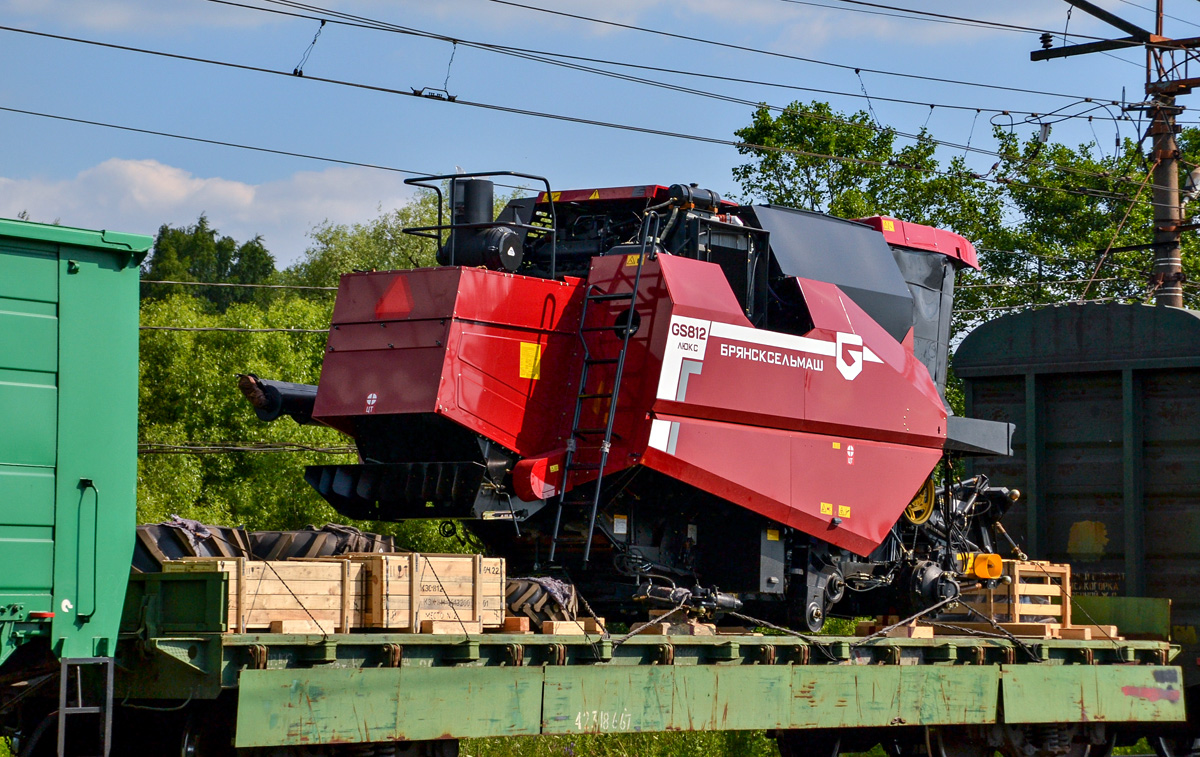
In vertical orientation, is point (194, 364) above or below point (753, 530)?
above

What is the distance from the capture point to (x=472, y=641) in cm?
842

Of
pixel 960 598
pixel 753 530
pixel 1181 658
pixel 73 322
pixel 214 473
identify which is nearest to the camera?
pixel 73 322

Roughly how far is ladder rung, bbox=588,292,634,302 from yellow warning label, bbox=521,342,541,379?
53 cm

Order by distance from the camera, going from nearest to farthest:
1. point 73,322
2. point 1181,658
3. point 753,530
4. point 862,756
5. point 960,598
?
1. point 73,322
2. point 753,530
3. point 960,598
4. point 1181,658
5. point 862,756

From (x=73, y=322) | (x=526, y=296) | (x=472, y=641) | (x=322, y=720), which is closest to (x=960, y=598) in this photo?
(x=526, y=296)

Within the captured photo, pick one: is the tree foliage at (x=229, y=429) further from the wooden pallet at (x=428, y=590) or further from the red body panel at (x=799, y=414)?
the wooden pallet at (x=428, y=590)

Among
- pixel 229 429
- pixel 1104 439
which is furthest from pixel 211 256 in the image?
pixel 1104 439

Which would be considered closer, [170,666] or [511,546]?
[170,666]

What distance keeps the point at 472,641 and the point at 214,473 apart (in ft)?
90.6

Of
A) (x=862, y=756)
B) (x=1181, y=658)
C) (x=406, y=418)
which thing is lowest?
(x=862, y=756)

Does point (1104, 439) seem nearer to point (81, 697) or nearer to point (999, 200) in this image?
point (81, 697)

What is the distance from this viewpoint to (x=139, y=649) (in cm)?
787

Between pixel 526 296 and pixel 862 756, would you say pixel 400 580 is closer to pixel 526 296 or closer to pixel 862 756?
pixel 526 296

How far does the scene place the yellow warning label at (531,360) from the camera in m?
10.6
